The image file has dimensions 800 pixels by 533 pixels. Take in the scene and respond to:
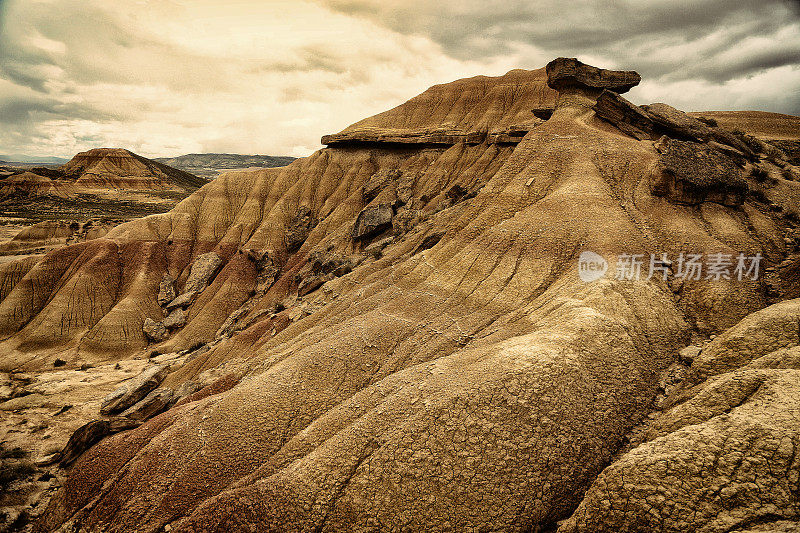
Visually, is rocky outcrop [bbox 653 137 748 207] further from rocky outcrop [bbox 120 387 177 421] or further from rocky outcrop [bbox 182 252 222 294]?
rocky outcrop [bbox 182 252 222 294]

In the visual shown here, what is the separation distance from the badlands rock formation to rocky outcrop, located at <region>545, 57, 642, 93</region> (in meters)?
0.22

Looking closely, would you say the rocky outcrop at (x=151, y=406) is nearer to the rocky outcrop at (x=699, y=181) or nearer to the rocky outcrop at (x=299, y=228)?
the rocky outcrop at (x=299, y=228)

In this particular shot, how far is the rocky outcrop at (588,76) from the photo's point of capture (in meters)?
33.6

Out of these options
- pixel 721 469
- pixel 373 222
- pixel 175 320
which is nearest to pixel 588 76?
pixel 373 222

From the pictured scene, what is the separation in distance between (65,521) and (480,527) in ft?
57.5

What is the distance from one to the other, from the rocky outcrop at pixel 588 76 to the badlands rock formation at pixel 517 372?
0.22 meters

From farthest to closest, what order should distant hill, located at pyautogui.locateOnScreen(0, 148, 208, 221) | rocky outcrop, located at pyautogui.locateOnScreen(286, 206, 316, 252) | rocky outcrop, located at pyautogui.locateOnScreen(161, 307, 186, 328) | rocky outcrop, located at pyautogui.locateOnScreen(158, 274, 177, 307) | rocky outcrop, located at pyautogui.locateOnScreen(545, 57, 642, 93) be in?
distant hill, located at pyautogui.locateOnScreen(0, 148, 208, 221) → rocky outcrop, located at pyautogui.locateOnScreen(286, 206, 316, 252) → rocky outcrop, located at pyautogui.locateOnScreen(158, 274, 177, 307) → rocky outcrop, located at pyautogui.locateOnScreen(161, 307, 186, 328) → rocky outcrop, located at pyautogui.locateOnScreen(545, 57, 642, 93)

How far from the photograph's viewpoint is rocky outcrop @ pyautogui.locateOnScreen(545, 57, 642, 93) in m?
33.6

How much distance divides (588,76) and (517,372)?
1357 inches

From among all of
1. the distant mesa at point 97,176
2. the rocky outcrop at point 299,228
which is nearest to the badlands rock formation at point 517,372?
the rocky outcrop at point 299,228

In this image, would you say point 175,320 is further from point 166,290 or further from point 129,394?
point 129,394

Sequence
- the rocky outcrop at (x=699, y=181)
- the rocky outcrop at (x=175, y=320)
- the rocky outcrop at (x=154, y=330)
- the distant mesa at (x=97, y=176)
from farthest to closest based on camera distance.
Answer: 1. the distant mesa at (x=97, y=176)
2. the rocky outcrop at (x=175, y=320)
3. the rocky outcrop at (x=154, y=330)
4. the rocky outcrop at (x=699, y=181)

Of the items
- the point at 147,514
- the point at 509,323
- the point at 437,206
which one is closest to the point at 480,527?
the point at 509,323

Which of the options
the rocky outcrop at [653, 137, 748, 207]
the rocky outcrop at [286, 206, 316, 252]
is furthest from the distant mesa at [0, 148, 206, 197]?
the rocky outcrop at [653, 137, 748, 207]
